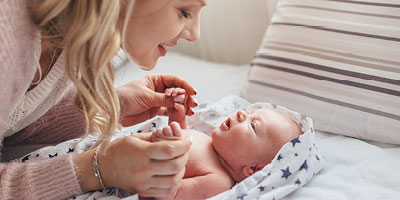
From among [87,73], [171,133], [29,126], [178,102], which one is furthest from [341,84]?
[29,126]

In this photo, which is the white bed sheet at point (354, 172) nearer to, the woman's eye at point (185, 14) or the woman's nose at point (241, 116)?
the woman's nose at point (241, 116)

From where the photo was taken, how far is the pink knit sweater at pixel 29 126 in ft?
2.44

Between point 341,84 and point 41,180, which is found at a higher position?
Result: point 341,84

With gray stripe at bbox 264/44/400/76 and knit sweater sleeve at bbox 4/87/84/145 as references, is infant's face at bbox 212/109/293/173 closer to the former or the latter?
gray stripe at bbox 264/44/400/76

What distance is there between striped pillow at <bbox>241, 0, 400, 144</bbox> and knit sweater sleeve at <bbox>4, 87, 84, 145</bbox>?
52 cm

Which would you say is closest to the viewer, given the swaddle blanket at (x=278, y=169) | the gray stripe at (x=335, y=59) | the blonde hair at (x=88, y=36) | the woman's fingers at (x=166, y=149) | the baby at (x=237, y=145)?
the blonde hair at (x=88, y=36)

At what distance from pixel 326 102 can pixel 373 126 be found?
139 millimetres

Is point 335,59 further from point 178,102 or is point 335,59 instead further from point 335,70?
point 178,102

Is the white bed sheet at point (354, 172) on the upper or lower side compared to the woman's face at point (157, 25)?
lower

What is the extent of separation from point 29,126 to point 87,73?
0.40 meters

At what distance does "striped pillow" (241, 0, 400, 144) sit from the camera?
1.15m

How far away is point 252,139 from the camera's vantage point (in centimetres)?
108

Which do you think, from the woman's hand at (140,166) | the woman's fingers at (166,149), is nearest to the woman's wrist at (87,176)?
the woman's hand at (140,166)

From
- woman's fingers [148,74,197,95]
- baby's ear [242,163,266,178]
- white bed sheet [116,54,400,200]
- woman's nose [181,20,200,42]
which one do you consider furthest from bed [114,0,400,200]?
woman's nose [181,20,200,42]
